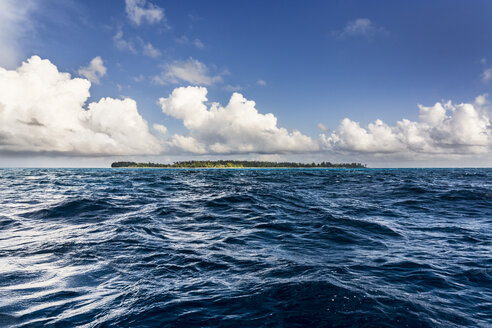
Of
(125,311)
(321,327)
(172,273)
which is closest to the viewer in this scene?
(321,327)

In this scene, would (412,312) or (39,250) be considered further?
(39,250)

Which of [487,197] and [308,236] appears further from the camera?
[487,197]

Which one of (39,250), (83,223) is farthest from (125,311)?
(83,223)

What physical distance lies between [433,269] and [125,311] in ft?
26.8

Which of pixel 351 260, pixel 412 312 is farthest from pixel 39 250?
pixel 412 312

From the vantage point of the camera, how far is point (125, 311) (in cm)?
533

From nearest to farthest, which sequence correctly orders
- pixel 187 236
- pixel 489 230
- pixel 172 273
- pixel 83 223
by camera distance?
pixel 172 273, pixel 187 236, pixel 489 230, pixel 83 223

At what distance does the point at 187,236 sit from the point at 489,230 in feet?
46.0

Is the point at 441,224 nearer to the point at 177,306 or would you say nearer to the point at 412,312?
the point at 412,312

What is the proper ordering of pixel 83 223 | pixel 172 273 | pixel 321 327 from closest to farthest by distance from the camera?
pixel 321 327 < pixel 172 273 < pixel 83 223

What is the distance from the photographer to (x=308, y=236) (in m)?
11.8

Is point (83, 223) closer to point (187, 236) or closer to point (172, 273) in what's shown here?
point (187, 236)

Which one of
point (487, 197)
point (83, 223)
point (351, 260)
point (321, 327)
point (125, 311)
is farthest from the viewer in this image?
point (487, 197)

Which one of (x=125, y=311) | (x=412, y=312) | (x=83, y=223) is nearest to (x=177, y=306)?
(x=125, y=311)
